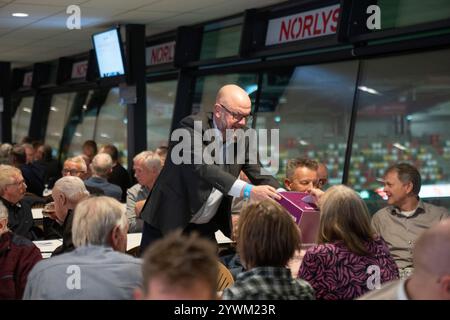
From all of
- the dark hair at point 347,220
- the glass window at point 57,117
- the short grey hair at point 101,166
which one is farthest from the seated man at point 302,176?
the glass window at point 57,117

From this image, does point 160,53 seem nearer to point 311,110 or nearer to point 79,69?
point 311,110

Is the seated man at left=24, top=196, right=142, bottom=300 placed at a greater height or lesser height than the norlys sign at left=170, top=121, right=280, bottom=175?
lesser

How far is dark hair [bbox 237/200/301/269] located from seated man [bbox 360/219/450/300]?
0.69 m

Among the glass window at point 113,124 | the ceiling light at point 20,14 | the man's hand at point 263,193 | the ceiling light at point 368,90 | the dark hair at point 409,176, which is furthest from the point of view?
the glass window at point 113,124

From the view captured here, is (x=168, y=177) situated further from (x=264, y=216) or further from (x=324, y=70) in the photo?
(x=324, y=70)

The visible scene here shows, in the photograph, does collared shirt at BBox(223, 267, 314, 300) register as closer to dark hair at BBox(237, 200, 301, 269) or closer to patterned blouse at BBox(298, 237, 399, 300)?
dark hair at BBox(237, 200, 301, 269)

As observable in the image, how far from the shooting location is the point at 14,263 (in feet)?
12.8

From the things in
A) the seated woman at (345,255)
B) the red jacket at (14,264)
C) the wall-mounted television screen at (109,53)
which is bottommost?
the red jacket at (14,264)

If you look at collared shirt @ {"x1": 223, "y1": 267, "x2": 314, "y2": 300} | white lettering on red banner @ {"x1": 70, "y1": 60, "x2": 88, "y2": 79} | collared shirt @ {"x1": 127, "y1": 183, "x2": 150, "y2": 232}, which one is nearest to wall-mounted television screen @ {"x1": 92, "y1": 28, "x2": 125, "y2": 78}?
collared shirt @ {"x1": 127, "y1": 183, "x2": 150, "y2": 232}

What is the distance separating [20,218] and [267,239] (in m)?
3.40

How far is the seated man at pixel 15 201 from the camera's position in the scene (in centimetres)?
580

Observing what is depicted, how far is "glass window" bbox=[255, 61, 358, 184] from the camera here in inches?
319

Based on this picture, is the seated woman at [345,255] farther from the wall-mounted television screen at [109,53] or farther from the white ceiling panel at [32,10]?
the wall-mounted television screen at [109,53]

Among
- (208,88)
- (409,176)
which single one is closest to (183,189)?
(409,176)
